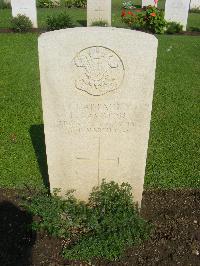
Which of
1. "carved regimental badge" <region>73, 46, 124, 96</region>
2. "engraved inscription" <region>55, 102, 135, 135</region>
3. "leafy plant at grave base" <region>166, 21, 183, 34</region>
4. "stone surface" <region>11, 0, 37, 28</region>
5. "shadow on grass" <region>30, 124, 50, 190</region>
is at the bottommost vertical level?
"shadow on grass" <region>30, 124, 50, 190</region>

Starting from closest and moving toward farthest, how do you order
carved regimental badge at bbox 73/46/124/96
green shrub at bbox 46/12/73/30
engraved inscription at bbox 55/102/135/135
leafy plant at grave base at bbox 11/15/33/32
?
carved regimental badge at bbox 73/46/124/96
engraved inscription at bbox 55/102/135/135
leafy plant at grave base at bbox 11/15/33/32
green shrub at bbox 46/12/73/30

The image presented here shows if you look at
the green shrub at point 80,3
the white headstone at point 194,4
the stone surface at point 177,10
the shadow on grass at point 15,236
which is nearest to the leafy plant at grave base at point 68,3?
the green shrub at point 80,3

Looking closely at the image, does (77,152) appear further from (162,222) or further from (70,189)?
(162,222)

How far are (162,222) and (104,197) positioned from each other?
83 centimetres

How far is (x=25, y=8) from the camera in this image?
1358 cm

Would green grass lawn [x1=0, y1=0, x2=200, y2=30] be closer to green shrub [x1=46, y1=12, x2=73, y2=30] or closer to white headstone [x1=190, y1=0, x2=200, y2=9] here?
green shrub [x1=46, y1=12, x2=73, y2=30]

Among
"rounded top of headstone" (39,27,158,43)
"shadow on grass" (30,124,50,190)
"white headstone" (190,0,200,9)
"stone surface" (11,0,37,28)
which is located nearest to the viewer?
"rounded top of headstone" (39,27,158,43)

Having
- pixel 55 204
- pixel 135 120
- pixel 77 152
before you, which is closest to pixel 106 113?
pixel 135 120

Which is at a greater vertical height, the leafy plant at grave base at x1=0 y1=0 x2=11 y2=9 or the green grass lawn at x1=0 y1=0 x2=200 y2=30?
the leafy plant at grave base at x1=0 y1=0 x2=11 y2=9

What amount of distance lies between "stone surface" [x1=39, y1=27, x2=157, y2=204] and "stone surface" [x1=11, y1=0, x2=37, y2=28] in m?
10.9

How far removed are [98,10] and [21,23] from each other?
115 inches

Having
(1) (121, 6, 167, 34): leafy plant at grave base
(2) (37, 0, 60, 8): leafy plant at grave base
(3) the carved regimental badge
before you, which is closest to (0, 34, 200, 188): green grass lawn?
(3) the carved regimental badge

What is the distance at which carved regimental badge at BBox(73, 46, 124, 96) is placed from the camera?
323cm

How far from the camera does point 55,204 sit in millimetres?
3885
